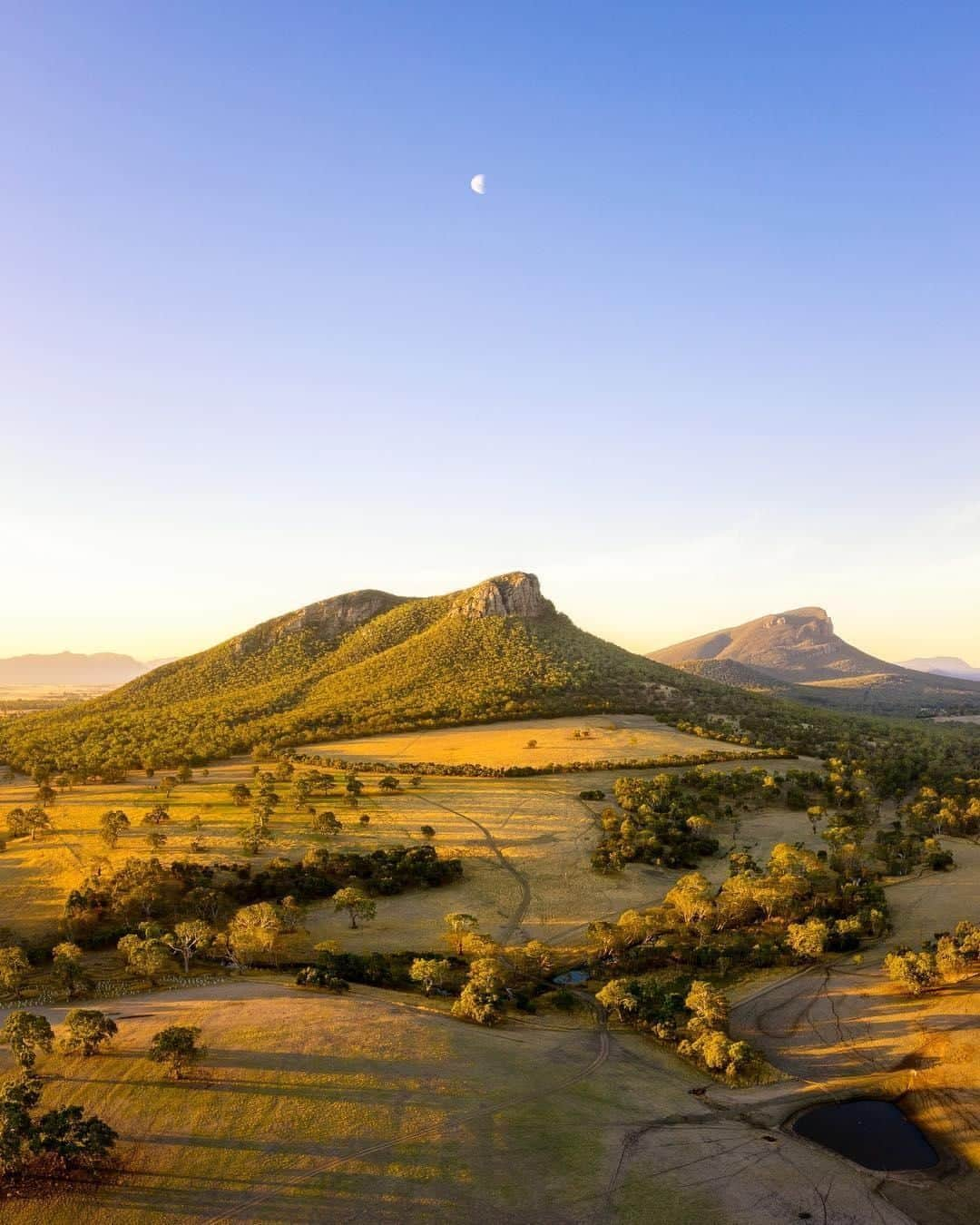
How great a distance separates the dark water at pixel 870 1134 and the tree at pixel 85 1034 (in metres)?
41.4

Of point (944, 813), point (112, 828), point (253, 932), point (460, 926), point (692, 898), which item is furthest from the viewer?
point (944, 813)

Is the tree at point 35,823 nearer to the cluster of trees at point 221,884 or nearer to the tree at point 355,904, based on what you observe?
the cluster of trees at point 221,884

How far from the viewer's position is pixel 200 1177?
109 feet

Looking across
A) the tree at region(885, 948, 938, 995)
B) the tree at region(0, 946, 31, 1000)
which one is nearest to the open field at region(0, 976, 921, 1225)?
the tree at region(0, 946, 31, 1000)

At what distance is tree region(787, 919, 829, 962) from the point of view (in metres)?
59.9

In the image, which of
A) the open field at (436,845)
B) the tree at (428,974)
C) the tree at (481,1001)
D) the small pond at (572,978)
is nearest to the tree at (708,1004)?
the small pond at (572,978)

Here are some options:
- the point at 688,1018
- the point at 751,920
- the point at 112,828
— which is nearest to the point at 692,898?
the point at 751,920

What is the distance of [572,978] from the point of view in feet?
196

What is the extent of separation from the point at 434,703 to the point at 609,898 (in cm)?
9213

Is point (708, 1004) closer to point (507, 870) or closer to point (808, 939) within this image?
point (808, 939)

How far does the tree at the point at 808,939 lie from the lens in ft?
197

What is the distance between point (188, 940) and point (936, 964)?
61.6 metres

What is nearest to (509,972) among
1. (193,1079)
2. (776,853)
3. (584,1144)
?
(584,1144)

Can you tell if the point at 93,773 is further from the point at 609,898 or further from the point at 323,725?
the point at 609,898
